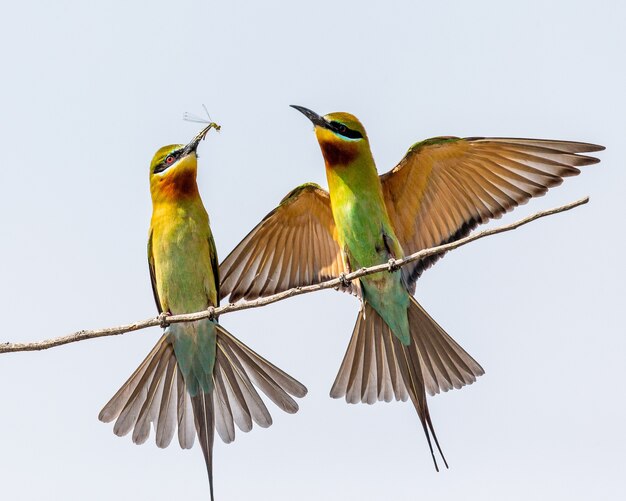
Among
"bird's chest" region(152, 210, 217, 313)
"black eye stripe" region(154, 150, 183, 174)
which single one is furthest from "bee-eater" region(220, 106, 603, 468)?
"black eye stripe" region(154, 150, 183, 174)

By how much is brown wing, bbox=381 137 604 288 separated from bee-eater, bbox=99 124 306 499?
808mm

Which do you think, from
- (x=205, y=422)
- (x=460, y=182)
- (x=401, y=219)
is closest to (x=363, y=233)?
(x=401, y=219)

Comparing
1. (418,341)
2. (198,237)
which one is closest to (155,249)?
(198,237)

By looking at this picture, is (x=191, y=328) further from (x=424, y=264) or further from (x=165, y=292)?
(x=424, y=264)

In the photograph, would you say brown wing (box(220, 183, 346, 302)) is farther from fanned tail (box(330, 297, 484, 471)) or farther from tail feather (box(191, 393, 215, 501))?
tail feather (box(191, 393, 215, 501))

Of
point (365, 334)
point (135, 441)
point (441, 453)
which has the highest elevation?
point (365, 334)

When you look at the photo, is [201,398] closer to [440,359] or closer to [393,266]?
[440,359]

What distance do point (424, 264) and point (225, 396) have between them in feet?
3.31

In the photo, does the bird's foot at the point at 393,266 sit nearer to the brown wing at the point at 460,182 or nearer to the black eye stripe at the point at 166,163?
the brown wing at the point at 460,182

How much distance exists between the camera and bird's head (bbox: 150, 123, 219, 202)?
4246 mm

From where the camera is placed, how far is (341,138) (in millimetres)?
4281

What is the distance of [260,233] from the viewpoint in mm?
4633

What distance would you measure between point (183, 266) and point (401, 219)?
3.28ft

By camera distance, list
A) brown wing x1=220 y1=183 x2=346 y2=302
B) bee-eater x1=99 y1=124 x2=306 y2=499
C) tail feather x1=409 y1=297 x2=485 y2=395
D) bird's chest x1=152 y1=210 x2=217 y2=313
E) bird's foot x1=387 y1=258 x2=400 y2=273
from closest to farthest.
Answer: bird's foot x1=387 y1=258 x2=400 y2=273, bee-eater x1=99 y1=124 x2=306 y2=499, bird's chest x1=152 y1=210 x2=217 y2=313, tail feather x1=409 y1=297 x2=485 y2=395, brown wing x1=220 y1=183 x2=346 y2=302
